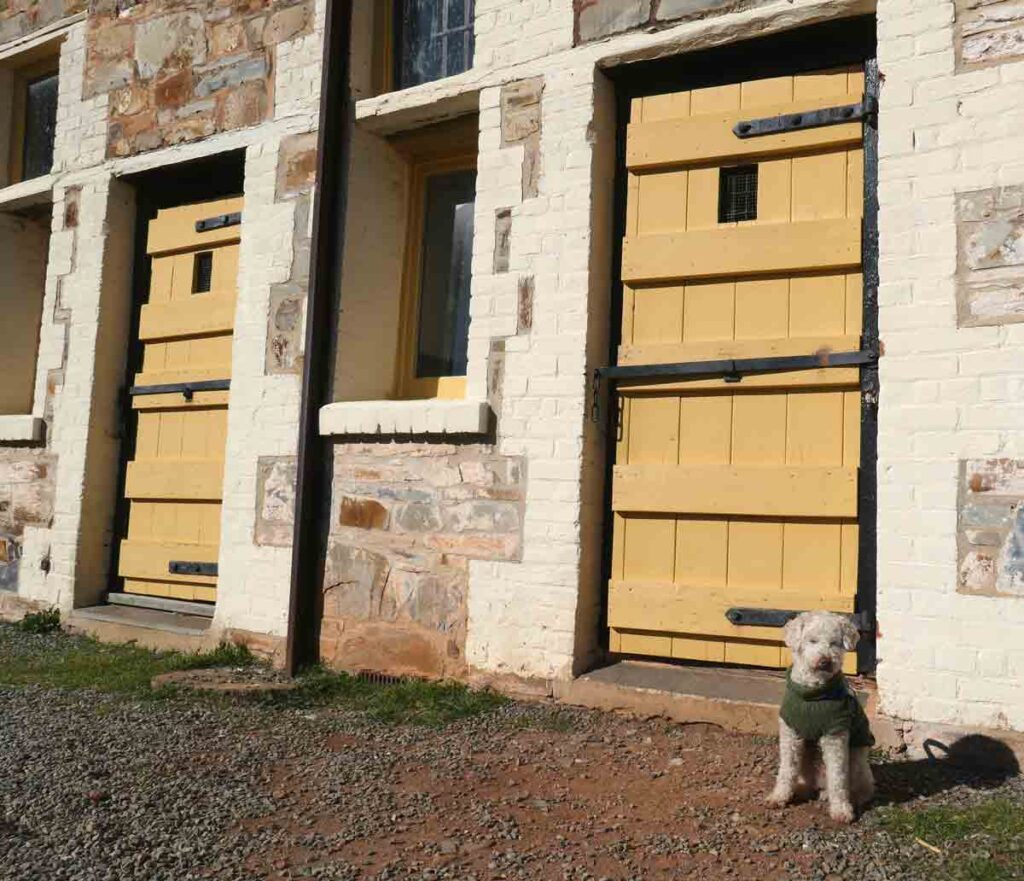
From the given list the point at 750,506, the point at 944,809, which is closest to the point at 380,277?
the point at 750,506

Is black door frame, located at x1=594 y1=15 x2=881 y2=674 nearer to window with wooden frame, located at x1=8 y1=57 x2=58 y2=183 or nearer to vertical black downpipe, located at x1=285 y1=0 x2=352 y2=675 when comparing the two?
vertical black downpipe, located at x1=285 y1=0 x2=352 y2=675

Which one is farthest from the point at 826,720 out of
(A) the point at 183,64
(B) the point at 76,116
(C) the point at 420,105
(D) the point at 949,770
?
(B) the point at 76,116

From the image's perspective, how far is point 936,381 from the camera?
3.53 meters

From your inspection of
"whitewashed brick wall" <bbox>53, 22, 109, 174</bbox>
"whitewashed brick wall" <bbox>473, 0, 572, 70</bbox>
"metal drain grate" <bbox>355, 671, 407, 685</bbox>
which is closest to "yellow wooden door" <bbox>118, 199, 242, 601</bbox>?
"whitewashed brick wall" <bbox>53, 22, 109, 174</bbox>

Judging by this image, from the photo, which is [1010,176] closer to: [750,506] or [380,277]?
[750,506]

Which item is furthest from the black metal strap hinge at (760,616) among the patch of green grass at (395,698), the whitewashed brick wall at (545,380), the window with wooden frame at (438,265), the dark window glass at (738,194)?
the window with wooden frame at (438,265)

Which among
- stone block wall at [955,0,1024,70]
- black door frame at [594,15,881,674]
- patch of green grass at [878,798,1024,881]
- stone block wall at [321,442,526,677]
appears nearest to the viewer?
patch of green grass at [878,798,1024,881]

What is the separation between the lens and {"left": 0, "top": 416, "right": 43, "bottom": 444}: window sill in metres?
6.20

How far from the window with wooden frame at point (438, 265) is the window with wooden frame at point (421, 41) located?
38 cm

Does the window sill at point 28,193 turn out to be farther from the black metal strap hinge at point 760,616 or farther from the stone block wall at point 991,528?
the stone block wall at point 991,528

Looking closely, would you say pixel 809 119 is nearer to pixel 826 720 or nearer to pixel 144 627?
pixel 826 720

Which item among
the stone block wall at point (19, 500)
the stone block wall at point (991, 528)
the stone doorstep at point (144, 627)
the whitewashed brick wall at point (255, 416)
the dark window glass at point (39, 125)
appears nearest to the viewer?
the stone block wall at point (991, 528)

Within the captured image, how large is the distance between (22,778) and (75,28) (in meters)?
5.41

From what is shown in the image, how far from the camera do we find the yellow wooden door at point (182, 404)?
573 cm
